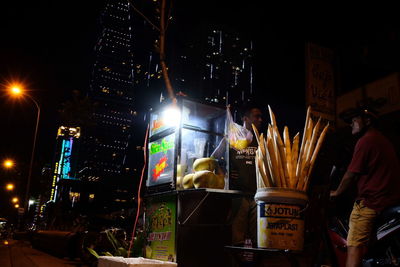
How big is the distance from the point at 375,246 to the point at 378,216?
57 cm

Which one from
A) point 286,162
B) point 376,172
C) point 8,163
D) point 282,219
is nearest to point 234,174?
point 286,162

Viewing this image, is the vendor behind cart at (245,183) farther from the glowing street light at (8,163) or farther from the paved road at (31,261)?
the glowing street light at (8,163)

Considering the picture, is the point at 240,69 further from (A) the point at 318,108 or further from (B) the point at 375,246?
(B) the point at 375,246

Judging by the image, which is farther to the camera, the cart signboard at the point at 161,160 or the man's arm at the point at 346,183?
the cart signboard at the point at 161,160

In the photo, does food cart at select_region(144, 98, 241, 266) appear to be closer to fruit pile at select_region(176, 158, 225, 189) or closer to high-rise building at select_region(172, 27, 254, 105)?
fruit pile at select_region(176, 158, 225, 189)

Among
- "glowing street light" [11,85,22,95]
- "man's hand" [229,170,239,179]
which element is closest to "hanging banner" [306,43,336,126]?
"man's hand" [229,170,239,179]

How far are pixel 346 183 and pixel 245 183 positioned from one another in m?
2.09

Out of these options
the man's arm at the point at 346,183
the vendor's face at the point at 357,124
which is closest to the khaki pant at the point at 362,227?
the man's arm at the point at 346,183

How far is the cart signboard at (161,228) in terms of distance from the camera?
468cm

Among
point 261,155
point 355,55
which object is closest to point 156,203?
point 261,155

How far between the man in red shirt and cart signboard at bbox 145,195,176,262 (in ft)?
7.67

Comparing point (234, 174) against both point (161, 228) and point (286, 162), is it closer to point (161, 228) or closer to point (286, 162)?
point (161, 228)

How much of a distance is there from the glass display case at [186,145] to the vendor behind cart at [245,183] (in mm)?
156

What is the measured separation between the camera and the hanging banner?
26.8 ft
